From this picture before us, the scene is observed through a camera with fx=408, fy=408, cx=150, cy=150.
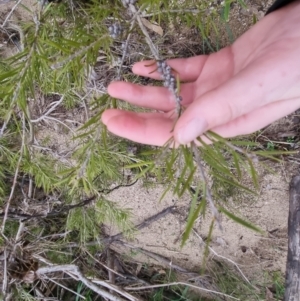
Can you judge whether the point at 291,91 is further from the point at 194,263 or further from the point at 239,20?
the point at 194,263

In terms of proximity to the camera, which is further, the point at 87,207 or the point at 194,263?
the point at 194,263

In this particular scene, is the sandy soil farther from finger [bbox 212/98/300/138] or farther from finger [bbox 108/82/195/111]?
finger [bbox 108/82/195/111]

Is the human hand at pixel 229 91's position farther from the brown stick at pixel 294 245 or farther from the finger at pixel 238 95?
the brown stick at pixel 294 245

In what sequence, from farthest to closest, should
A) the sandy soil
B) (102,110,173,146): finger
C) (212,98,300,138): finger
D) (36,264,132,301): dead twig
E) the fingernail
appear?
the sandy soil → (36,264,132,301): dead twig → (212,98,300,138): finger → (102,110,173,146): finger → the fingernail

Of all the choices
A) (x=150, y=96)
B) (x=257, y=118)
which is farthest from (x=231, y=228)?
(x=150, y=96)

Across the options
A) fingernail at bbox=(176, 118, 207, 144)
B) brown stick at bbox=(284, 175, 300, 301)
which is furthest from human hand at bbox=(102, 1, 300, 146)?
brown stick at bbox=(284, 175, 300, 301)

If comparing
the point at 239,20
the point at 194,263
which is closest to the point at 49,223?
the point at 194,263

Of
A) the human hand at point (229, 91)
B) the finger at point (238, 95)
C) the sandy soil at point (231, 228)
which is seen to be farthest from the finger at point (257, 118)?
the sandy soil at point (231, 228)

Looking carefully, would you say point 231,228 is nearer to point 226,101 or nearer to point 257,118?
point 257,118

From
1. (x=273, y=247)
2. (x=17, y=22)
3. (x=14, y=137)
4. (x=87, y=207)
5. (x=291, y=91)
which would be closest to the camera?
(x=291, y=91)
